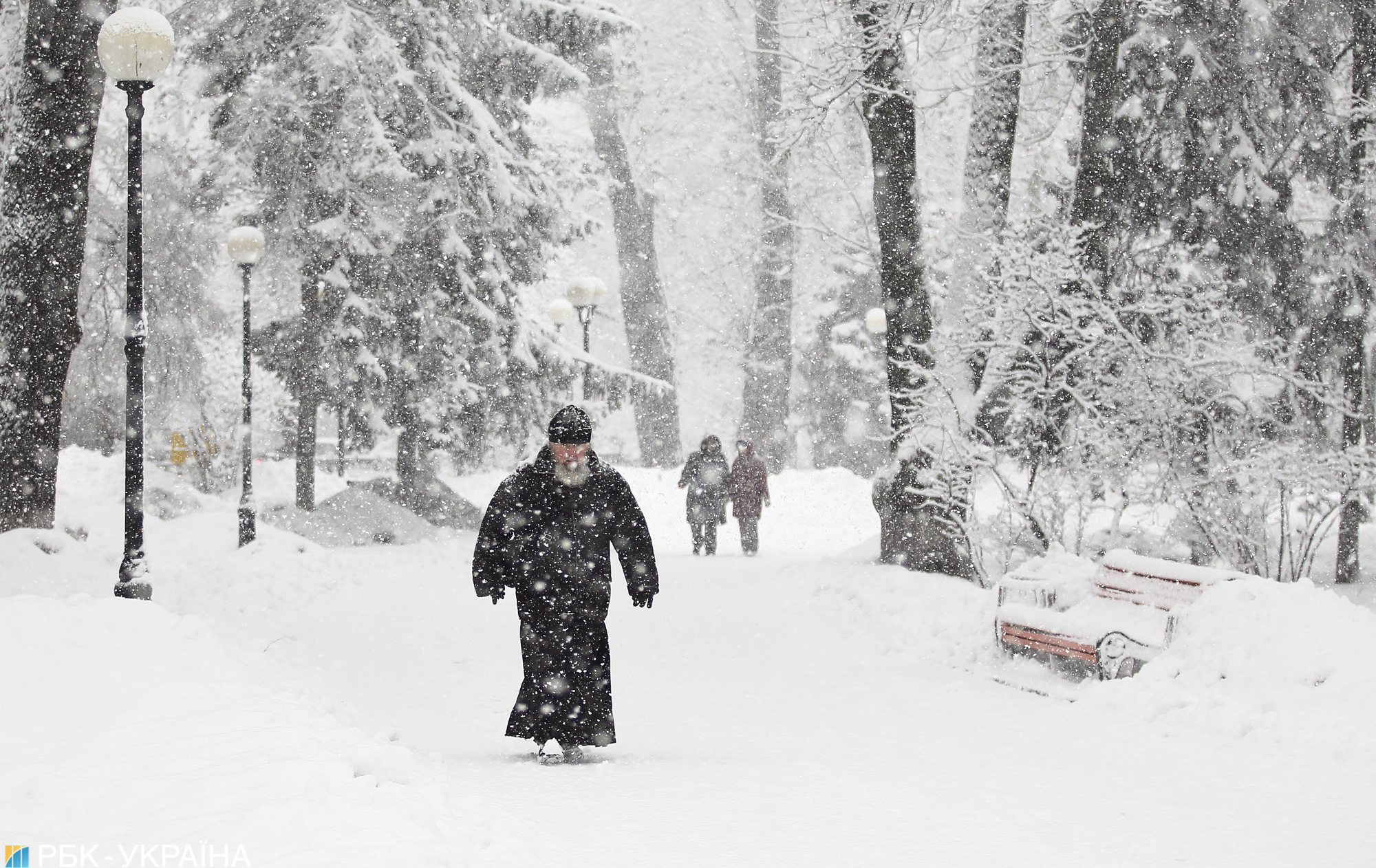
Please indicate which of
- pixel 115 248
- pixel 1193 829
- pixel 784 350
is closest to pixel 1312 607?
pixel 1193 829

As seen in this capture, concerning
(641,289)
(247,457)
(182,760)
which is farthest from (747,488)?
(182,760)

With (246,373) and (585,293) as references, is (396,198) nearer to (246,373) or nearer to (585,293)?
(585,293)

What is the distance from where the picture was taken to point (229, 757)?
4492 millimetres

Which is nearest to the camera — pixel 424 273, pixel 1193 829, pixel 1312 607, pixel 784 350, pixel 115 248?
pixel 1193 829

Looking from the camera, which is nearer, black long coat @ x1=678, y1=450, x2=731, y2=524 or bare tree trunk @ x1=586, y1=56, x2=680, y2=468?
black long coat @ x1=678, y1=450, x2=731, y2=524

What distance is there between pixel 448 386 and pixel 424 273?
1.78 m

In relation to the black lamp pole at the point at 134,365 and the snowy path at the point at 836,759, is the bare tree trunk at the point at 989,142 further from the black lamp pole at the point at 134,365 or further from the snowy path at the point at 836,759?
the black lamp pole at the point at 134,365

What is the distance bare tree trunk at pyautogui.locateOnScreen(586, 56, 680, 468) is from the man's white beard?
2508cm

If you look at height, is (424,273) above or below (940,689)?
above

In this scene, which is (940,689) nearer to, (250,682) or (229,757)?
(250,682)

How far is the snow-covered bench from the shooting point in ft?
26.9

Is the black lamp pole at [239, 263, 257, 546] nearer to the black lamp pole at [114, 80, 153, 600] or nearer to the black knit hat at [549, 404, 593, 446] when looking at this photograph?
the black lamp pole at [114, 80, 153, 600]

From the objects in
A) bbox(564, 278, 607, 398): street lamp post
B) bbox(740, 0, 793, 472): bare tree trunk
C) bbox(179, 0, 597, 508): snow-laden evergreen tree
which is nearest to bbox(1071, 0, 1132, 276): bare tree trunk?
bbox(179, 0, 597, 508): snow-laden evergreen tree

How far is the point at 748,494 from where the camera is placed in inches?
790
